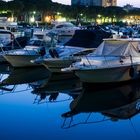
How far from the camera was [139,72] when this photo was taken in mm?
19734

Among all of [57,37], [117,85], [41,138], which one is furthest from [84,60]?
[57,37]

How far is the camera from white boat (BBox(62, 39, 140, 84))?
18172 mm

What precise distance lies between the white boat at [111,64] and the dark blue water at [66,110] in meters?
0.47

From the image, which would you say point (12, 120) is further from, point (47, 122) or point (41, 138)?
point (41, 138)

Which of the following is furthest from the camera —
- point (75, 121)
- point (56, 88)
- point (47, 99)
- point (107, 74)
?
point (56, 88)

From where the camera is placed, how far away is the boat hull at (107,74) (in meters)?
18.1

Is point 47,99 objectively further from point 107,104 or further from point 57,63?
point 57,63

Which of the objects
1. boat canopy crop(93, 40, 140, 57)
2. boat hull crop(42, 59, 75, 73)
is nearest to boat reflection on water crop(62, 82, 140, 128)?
boat canopy crop(93, 40, 140, 57)

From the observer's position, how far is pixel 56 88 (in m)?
19.4

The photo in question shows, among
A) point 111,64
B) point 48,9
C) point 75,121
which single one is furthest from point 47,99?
point 48,9

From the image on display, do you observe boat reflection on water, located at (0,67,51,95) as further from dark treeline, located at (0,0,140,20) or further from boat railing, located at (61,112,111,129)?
dark treeline, located at (0,0,140,20)

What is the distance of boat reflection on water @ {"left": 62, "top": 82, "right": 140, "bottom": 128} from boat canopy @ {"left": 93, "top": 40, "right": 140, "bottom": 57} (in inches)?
60.8

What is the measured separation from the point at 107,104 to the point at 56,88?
4038 mm

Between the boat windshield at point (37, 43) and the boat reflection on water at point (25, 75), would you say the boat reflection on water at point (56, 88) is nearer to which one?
the boat reflection on water at point (25, 75)
